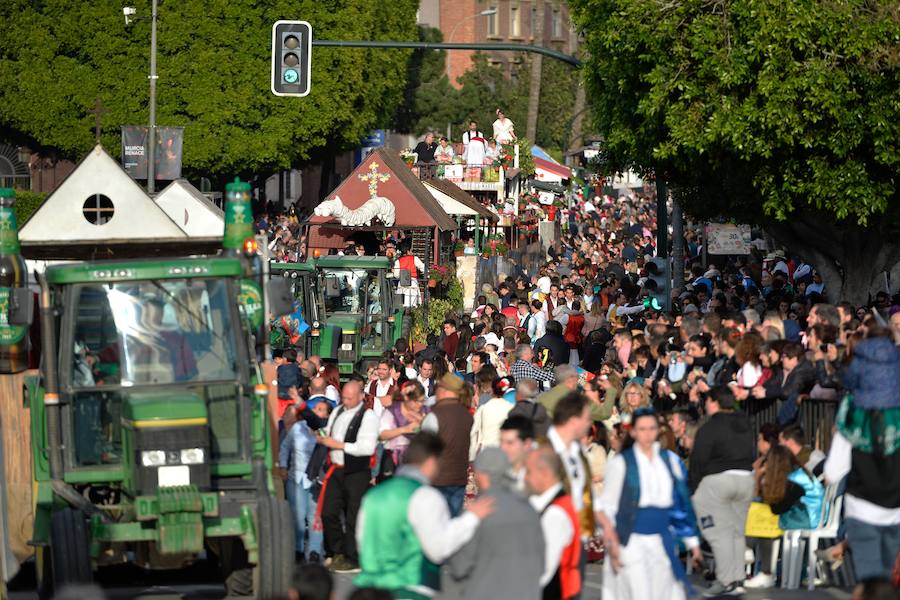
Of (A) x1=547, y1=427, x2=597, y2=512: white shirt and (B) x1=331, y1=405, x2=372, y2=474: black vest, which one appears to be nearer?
(A) x1=547, y1=427, x2=597, y2=512: white shirt

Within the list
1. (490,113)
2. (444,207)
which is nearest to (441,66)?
(490,113)

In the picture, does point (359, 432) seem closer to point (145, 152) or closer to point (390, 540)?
point (390, 540)

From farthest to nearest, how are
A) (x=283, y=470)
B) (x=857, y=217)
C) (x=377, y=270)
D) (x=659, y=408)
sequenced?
(x=377, y=270) → (x=857, y=217) → (x=659, y=408) → (x=283, y=470)

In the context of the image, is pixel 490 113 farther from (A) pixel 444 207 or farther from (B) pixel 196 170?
(A) pixel 444 207

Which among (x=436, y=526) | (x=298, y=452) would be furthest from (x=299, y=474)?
(x=436, y=526)

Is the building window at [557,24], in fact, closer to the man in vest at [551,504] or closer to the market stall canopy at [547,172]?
the market stall canopy at [547,172]

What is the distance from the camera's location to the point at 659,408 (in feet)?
57.3

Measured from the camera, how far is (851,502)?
12109 mm

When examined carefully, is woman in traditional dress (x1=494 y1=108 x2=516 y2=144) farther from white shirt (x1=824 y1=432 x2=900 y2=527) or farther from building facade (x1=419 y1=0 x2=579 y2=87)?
building facade (x1=419 y1=0 x2=579 y2=87)

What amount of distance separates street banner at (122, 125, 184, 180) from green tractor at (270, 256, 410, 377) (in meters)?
18.3

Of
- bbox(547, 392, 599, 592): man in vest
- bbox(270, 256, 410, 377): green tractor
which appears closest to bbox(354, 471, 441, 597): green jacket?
bbox(547, 392, 599, 592): man in vest

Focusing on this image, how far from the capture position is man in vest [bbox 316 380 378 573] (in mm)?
15539

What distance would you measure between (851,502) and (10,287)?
22.1 feet

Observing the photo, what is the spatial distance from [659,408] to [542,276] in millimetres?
21011
